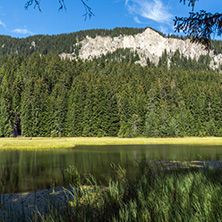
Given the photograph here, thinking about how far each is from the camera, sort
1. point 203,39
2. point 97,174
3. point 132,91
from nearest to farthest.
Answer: point 203,39, point 97,174, point 132,91

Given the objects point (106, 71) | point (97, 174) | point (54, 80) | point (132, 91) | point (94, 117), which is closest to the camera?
point (97, 174)

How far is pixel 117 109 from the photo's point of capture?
8625cm

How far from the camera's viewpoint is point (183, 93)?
99.0 m

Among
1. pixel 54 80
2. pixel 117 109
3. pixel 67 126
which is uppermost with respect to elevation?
pixel 54 80

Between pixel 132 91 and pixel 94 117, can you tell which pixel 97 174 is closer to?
pixel 94 117

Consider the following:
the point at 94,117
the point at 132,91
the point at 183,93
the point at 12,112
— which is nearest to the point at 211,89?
the point at 183,93

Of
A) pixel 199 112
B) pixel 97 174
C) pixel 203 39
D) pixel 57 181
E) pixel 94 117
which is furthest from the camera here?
pixel 199 112

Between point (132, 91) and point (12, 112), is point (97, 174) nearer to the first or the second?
point (12, 112)

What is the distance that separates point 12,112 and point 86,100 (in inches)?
1093

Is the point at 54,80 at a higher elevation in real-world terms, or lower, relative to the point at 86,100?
higher

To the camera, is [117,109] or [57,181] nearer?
[57,181]

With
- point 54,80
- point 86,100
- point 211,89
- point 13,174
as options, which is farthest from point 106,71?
point 13,174

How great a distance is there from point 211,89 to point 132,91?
33120mm

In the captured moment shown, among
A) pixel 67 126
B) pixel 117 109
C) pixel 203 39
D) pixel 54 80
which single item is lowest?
pixel 67 126
